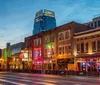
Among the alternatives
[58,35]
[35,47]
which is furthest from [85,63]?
[35,47]

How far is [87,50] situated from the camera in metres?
50.1

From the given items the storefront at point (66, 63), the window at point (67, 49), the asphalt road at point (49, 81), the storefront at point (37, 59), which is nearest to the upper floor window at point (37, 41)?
the storefront at point (37, 59)

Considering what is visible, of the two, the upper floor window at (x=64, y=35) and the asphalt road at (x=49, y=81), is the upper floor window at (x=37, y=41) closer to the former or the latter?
the upper floor window at (x=64, y=35)

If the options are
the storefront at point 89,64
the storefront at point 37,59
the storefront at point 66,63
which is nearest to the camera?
the storefront at point 89,64

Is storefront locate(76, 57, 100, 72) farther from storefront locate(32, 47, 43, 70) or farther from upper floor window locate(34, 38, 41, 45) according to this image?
upper floor window locate(34, 38, 41, 45)

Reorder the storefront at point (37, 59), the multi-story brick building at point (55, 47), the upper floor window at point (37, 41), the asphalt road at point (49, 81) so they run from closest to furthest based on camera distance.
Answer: the asphalt road at point (49, 81) < the multi-story brick building at point (55, 47) < the storefront at point (37, 59) < the upper floor window at point (37, 41)

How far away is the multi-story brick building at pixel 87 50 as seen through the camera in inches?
1877

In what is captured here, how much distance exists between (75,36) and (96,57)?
27.3ft

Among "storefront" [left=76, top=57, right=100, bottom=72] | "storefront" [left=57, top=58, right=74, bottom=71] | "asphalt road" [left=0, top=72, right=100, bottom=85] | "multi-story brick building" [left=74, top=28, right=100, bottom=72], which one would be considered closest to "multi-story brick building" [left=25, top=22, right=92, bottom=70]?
"storefront" [left=57, top=58, right=74, bottom=71]

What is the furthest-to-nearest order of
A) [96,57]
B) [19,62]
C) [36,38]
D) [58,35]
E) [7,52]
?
[7,52] < [19,62] < [36,38] < [58,35] < [96,57]

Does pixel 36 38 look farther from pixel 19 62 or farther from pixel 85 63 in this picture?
pixel 85 63

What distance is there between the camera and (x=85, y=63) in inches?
1987

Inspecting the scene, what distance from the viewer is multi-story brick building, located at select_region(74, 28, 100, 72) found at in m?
47.7

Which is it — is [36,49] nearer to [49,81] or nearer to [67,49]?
[67,49]
